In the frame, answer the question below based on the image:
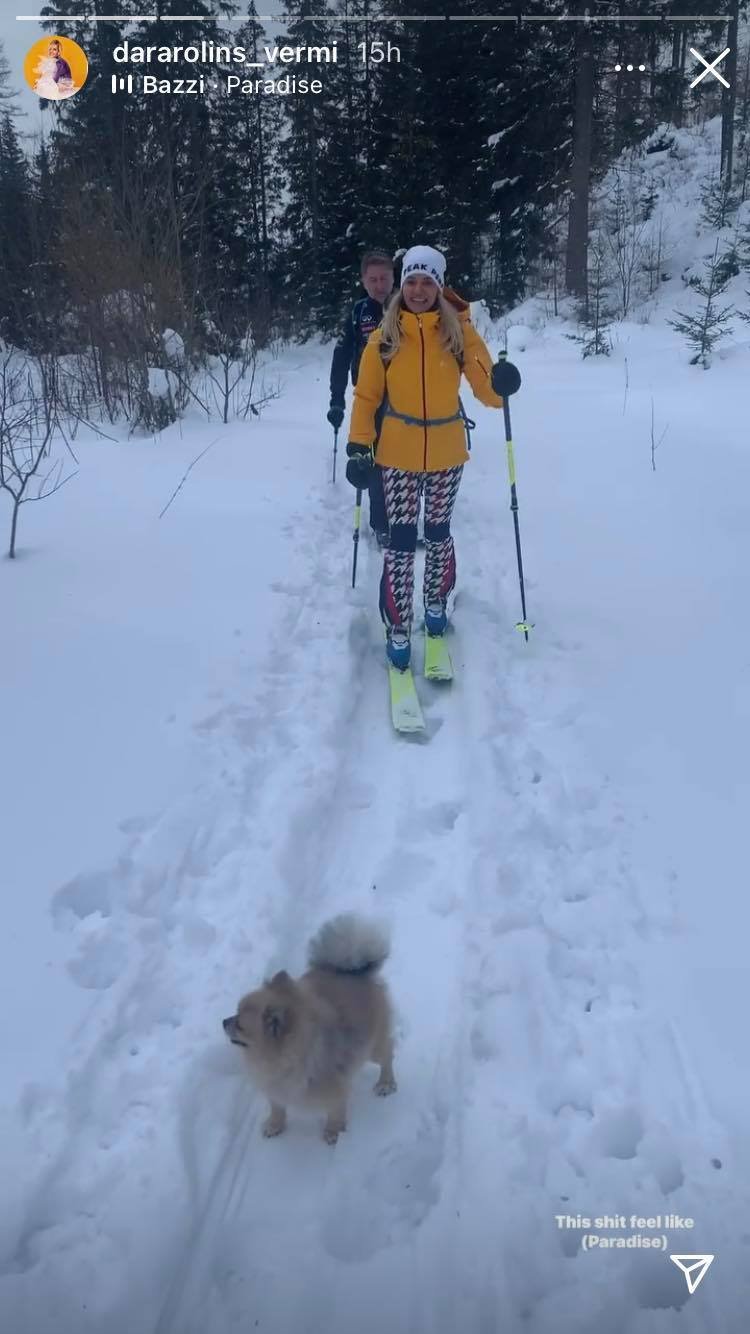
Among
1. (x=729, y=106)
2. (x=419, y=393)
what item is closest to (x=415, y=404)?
(x=419, y=393)

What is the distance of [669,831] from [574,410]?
7361 mm

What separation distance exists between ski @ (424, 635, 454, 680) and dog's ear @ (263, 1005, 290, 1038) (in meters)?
2.64

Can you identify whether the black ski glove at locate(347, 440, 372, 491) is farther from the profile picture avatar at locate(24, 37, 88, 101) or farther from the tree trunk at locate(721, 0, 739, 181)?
the tree trunk at locate(721, 0, 739, 181)

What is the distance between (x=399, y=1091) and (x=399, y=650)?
2.52 m

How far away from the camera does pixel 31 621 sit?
4535mm

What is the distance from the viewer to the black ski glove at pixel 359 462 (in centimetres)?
425

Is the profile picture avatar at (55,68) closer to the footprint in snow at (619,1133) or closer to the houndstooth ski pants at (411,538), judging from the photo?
the houndstooth ski pants at (411,538)

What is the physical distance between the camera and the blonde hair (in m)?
3.94

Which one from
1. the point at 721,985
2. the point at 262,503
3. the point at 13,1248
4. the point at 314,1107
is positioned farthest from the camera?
the point at 262,503

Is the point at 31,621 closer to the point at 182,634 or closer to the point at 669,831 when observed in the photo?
the point at 182,634

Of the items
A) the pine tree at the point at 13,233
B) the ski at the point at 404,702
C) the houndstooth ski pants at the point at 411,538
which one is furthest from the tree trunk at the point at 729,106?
the ski at the point at 404,702

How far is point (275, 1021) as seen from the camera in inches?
79.0

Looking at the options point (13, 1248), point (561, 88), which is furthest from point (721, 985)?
point (561, 88)
